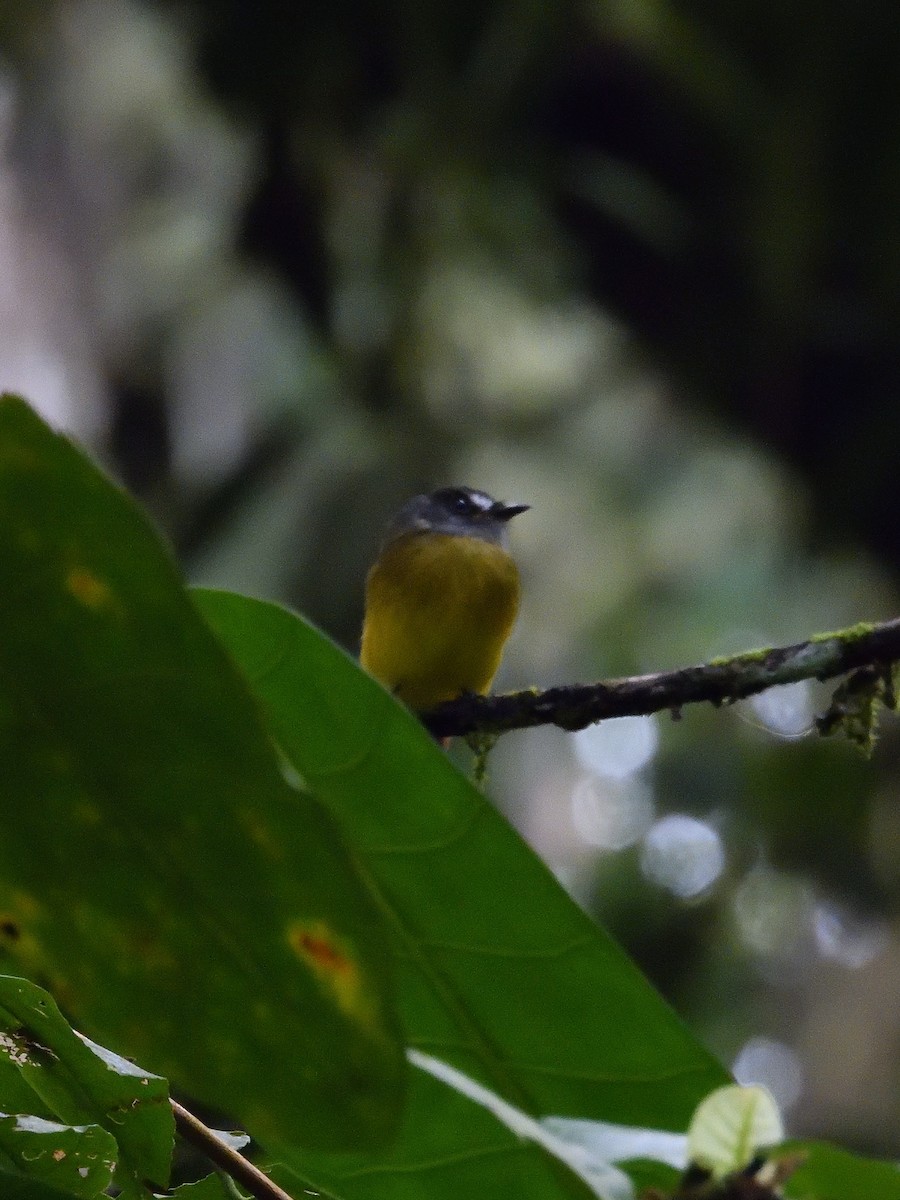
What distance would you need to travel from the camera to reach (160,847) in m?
0.66

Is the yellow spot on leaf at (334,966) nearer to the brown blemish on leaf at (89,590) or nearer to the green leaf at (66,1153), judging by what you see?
the brown blemish on leaf at (89,590)

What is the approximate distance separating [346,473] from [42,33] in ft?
10.2

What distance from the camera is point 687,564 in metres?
9.44

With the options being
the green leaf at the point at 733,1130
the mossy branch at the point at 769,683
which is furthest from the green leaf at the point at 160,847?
the mossy branch at the point at 769,683

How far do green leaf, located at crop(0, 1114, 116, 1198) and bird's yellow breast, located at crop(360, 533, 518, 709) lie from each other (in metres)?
2.56

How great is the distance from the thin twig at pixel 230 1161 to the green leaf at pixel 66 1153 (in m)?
0.05

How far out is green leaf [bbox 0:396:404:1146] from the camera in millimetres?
600

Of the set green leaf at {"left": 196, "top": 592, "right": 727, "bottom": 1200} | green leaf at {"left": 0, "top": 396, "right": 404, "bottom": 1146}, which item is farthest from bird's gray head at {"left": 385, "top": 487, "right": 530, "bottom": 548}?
green leaf at {"left": 0, "top": 396, "right": 404, "bottom": 1146}

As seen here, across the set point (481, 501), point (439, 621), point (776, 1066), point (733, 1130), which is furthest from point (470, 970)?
point (776, 1066)

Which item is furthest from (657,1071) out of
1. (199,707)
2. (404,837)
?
(199,707)

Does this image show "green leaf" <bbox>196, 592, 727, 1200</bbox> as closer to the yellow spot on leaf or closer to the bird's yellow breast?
the yellow spot on leaf

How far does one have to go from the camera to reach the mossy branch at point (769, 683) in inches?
70.1

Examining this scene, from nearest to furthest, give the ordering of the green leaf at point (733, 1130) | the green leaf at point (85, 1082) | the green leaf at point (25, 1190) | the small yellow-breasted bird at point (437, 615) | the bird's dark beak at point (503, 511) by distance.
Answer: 1. the green leaf at point (733, 1130)
2. the green leaf at point (25, 1190)
3. the green leaf at point (85, 1082)
4. the small yellow-breasted bird at point (437, 615)
5. the bird's dark beak at point (503, 511)

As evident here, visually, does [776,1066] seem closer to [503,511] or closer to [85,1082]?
[503,511]
